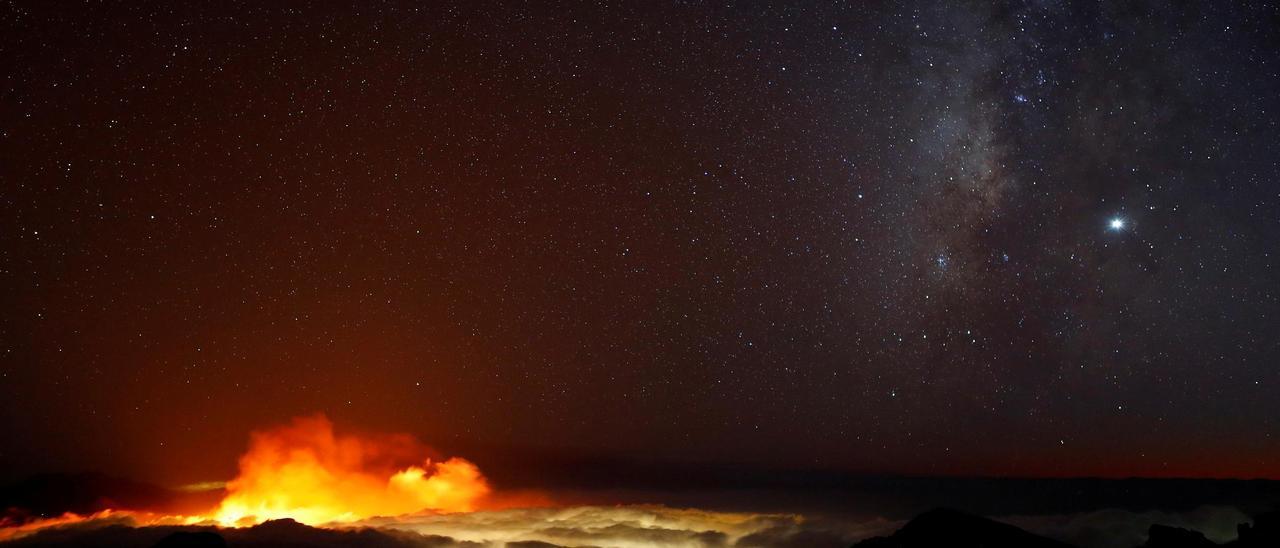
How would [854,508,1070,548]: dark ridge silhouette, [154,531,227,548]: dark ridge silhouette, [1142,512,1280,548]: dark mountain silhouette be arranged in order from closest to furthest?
1. [1142,512,1280,548]: dark mountain silhouette
2. [154,531,227,548]: dark ridge silhouette
3. [854,508,1070,548]: dark ridge silhouette

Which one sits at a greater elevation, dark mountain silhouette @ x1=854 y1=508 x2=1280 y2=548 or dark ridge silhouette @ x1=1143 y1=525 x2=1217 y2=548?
dark ridge silhouette @ x1=1143 y1=525 x2=1217 y2=548

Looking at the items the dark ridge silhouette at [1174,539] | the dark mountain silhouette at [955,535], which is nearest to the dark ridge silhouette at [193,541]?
the dark mountain silhouette at [955,535]

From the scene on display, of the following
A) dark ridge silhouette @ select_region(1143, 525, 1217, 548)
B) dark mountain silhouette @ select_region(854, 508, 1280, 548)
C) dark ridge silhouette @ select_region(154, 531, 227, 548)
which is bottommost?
dark mountain silhouette @ select_region(854, 508, 1280, 548)

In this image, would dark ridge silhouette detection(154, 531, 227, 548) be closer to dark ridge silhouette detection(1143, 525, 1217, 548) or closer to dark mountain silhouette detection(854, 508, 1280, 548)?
dark mountain silhouette detection(854, 508, 1280, 548)

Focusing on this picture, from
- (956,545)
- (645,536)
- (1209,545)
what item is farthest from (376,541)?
(1209,545)

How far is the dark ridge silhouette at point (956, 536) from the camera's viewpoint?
145m

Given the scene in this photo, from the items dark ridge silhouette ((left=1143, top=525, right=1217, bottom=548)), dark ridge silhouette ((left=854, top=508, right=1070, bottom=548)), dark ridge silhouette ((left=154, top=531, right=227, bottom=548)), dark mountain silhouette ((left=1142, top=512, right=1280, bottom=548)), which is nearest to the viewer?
dark mountain silhouette ((left=1142, top=512, right=1280, bottom=548))

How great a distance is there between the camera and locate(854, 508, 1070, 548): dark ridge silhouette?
145000 millimetres

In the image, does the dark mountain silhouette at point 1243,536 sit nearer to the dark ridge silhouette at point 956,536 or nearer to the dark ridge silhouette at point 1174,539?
the dark ridge silhouette at point 1174,539

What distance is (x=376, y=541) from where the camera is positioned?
388ft

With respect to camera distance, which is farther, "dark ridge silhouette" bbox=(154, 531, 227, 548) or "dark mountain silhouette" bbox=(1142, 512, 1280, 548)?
"dark ridge silhouette" bbox=(154, 531, 227, 548)

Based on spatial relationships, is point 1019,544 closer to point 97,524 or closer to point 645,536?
point 645,536

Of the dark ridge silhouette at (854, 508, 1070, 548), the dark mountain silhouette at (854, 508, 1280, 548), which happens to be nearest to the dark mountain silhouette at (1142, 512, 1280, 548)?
the dark mountain silhouette at (854, 508, 1280, 548)

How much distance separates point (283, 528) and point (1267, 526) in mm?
111142
